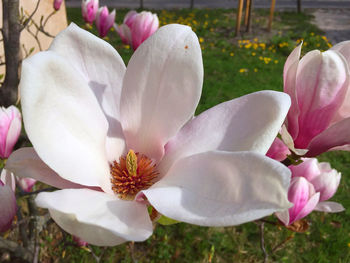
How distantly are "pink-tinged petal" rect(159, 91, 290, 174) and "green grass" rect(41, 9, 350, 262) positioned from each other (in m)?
0.61

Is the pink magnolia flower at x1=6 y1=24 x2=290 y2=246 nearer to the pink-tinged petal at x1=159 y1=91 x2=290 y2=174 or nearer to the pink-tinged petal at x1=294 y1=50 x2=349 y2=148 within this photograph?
the pink-tinged petal at x1=159 y1=91 x2=290 y2=174

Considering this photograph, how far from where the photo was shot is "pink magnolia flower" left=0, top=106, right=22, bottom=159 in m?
0.87

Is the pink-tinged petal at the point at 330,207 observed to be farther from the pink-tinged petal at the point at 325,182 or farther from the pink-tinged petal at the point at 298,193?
the pink-tinged petal at the point at 298,193

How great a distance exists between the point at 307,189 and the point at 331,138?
20 centimetres

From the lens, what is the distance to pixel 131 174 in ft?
1.96

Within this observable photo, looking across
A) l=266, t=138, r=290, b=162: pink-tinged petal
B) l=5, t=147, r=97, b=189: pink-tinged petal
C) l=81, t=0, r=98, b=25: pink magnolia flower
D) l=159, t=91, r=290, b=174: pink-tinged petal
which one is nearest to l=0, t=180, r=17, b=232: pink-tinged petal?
l=5, t=147, r=97, b=189: pink-tinged petal

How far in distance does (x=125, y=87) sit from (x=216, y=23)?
693cm

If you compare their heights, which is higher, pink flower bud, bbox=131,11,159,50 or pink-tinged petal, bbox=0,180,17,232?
pink flower bud, bbox=131,11,159,50

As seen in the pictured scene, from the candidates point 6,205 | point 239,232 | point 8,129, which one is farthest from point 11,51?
point 239,232

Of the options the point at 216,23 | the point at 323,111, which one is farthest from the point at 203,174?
the point at 216,23

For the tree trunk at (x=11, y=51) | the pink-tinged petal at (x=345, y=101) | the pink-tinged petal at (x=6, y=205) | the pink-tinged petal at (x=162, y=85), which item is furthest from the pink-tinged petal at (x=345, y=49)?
the tree trunk at (x=11, y=51)

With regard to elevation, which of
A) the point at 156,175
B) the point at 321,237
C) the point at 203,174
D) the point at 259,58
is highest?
the point at 203,174

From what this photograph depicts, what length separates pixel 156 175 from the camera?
0.62 meters

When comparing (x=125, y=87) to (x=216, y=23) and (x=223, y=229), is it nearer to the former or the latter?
(x=223, y=229)
